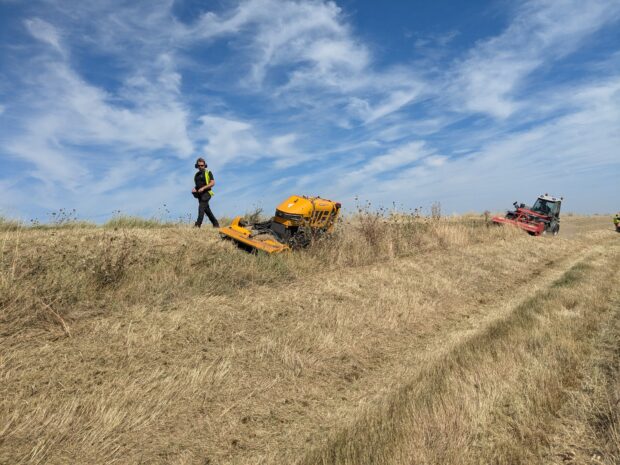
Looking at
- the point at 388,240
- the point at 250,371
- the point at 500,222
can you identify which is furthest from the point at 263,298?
the point at 500,222

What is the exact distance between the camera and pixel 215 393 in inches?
152

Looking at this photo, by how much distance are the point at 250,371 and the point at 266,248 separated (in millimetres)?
3597

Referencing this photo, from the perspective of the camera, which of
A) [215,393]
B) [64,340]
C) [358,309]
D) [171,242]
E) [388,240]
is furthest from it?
[388,240]

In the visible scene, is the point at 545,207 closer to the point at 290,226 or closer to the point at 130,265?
the point at 290,226

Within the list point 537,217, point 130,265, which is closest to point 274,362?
point 130,265

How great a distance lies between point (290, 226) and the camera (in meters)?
8.79

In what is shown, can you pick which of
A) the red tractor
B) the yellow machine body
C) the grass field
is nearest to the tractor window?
the red tractor

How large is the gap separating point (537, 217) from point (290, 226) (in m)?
17.3

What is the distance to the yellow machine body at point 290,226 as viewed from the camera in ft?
27.9

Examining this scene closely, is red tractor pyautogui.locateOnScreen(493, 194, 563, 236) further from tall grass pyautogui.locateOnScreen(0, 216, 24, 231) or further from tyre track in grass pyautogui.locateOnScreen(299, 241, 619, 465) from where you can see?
tall grass pyautogui.locateOnScreen(0, 216, 24, 231)

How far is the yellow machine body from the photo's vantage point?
8.50m

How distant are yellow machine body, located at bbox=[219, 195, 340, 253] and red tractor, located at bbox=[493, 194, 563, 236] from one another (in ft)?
44.9

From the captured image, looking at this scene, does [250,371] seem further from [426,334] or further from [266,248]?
[266,248]

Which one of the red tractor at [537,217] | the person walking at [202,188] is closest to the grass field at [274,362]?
the person walking at [202,188]
